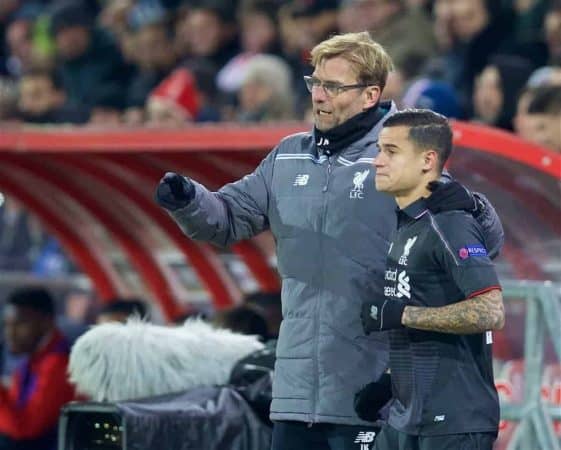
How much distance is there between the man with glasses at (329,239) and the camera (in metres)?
5.14

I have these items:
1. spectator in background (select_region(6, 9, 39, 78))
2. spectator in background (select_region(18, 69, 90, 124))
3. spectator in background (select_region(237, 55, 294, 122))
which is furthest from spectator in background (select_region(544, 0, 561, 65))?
spectator in background (select_region(6, 9, 39, 78))

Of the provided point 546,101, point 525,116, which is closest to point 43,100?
point 525,116

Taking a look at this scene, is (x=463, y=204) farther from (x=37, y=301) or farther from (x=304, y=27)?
(x=304, y=27)

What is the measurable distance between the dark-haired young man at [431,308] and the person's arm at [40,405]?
11.6ft

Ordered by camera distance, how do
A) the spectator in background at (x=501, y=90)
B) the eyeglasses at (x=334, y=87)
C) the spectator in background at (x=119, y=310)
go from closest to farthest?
the eyeglasses at (x=334, y=87), the spectator in background at (x=119, y=310), the spectator in background at (x=501, y=90)

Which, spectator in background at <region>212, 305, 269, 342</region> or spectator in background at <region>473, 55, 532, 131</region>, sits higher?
spectator in background at <region>473, 55, 532, 131</region>

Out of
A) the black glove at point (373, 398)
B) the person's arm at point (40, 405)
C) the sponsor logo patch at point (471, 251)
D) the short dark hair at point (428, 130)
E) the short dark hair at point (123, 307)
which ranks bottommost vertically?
the person's arm at point (40, 405)

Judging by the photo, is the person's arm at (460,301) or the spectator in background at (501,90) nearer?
the person's arm at (460,301)

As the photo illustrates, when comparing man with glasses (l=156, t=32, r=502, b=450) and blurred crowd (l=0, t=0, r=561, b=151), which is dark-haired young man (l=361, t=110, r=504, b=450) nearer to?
man with glasses (l=156, t=32, r=502, b=450)

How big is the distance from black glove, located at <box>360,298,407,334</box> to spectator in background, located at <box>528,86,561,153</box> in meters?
3.14

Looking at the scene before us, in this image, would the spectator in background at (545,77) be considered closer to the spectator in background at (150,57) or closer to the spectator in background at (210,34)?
the spectator in background at (210,34)

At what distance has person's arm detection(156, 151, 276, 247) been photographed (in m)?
5.13

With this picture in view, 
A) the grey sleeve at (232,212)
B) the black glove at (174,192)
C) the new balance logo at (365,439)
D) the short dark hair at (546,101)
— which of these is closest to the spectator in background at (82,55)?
the short dark hair at (546,101)

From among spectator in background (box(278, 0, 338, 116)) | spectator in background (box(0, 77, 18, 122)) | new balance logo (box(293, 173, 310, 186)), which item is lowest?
new balance logo (box(293, 173, 310, 186))
